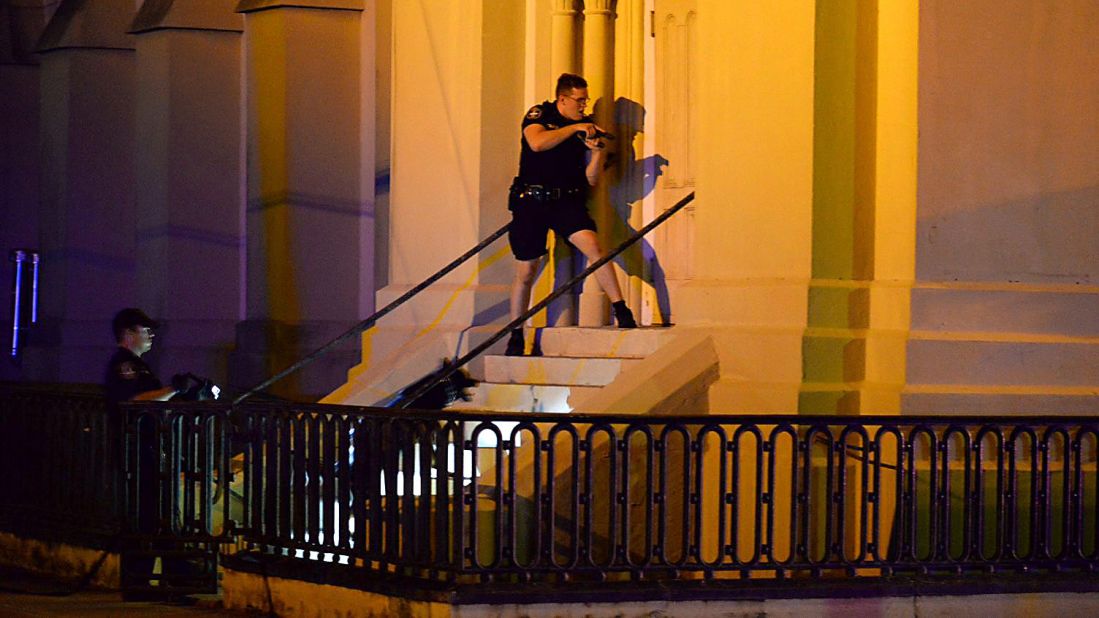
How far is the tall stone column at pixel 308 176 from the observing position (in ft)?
A: 62.5

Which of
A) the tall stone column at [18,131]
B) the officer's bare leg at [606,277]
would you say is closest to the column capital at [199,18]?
the tall stone column at [18,131]

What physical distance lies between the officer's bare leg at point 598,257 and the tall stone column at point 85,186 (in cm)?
1058

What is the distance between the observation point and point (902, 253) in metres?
12.3

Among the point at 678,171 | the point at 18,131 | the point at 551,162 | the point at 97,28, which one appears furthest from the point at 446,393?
the point at 18,131

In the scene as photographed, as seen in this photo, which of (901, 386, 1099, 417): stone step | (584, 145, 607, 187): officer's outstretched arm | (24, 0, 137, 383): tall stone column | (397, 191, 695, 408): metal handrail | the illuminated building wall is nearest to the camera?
(901, 386, 1099, 417): stone step

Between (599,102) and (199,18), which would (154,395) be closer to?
(599,102)

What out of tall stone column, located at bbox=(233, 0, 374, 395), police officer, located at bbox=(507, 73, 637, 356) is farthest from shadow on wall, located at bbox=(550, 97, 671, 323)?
tall stone column, located at bbox=(233, 0, 374, 395)

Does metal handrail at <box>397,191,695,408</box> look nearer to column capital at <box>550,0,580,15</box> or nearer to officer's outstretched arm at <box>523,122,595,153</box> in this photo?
officer's outstretched arm at <box>523,122,595,153</box>

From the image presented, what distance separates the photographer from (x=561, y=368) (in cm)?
1388

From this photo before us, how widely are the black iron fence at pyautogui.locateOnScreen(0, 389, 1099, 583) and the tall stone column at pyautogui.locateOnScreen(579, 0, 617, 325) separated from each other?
9.43 ft

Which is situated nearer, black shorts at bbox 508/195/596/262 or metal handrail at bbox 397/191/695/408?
metal handrail at bbox 397/191/695/408

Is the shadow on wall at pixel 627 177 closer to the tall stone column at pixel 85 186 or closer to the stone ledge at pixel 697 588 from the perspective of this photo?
the stone ledge at pixel 697 588

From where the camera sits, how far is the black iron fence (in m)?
10.1

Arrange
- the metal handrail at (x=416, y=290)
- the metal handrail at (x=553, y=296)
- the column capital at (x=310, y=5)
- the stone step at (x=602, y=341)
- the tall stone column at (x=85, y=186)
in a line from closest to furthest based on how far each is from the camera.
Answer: the metal handrail at (x=553, y=296) < the stone step at (x=602, y=341) < the metal handrail at (x=416, y=290) < the column capital at (x=310, y=5) < the tall stone column at (x=85, y=186)
